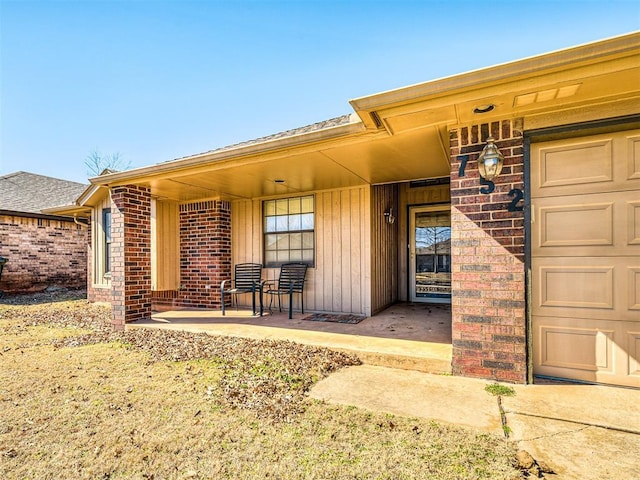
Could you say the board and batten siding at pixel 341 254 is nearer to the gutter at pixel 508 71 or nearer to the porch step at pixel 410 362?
the porch step at pixel 410 362

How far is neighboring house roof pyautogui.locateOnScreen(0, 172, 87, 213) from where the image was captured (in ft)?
39.0

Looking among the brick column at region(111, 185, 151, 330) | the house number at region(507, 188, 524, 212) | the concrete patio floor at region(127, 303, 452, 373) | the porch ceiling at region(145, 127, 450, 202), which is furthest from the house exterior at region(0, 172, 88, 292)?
the house number at region(507, 188, 524, 212)

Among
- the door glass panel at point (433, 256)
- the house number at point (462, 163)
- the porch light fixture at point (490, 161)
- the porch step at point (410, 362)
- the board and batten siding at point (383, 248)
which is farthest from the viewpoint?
the door glass panel at point (433, 256)

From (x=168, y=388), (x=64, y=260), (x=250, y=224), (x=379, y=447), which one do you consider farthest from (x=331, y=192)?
(x=64, y=260)

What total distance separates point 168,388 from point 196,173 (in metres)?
2.88

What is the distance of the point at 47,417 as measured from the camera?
246 centimetres

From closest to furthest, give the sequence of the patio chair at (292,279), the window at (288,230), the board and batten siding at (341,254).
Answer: the board and batten siding at (341,254), the patio chair at (292,279), the window at (288,230)

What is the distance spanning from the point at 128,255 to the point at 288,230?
8.97 ft

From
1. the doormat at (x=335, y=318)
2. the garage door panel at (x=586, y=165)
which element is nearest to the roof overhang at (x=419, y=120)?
the garage door panel at (x=586, y=165)

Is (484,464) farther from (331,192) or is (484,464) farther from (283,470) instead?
(331,192)

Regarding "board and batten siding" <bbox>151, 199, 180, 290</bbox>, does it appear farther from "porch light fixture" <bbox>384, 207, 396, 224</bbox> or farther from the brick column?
"porch light fixture" <bbox>384, 207, 396, 224</bbox>

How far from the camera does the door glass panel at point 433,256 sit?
665 centimetres

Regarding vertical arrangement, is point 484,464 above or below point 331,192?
below

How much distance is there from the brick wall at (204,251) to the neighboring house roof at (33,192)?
7.49 m
